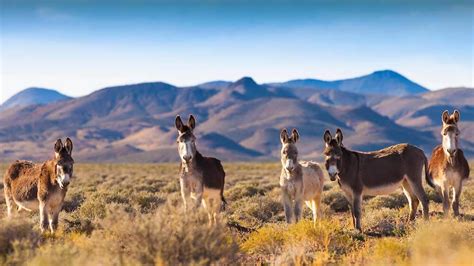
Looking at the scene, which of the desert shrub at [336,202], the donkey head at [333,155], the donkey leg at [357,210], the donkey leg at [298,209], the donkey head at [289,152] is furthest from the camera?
the desert shrub at [336,202]

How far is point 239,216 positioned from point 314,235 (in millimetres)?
6703

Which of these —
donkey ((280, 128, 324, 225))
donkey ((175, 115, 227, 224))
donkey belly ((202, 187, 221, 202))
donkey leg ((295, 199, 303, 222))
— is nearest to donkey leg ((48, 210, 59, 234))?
donkey ((175, 115, 227, 224))

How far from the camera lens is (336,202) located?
20469 millimetres

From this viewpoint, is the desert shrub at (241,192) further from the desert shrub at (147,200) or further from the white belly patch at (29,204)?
the white belly patch at (29,204)

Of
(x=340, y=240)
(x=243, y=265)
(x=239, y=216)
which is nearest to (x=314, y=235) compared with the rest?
(x=340, y=240)

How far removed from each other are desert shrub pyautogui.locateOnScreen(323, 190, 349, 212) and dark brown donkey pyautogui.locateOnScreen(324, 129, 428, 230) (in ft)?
17.7

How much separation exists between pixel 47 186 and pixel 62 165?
74cm


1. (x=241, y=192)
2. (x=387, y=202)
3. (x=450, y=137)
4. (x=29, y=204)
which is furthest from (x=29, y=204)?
(x=241, y=192)

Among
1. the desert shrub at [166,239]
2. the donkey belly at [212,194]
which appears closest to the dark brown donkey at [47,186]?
the donkey belly at [212,194]

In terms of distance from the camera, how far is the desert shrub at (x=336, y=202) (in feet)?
66.6

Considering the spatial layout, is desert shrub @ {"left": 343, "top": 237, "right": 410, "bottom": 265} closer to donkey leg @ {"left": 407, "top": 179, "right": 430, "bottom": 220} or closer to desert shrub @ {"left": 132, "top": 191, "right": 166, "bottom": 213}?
donkey leg @ {"left": 407, "top": 179, "right": 430, "bottom": 220}

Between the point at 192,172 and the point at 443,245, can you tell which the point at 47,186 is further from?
the point at 443,245

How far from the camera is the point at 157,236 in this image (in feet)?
27.3

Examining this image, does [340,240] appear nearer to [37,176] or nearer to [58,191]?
[58,191]
